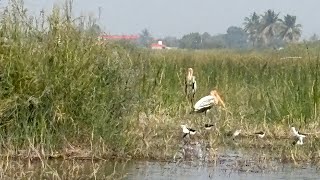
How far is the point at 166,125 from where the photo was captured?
1069cm

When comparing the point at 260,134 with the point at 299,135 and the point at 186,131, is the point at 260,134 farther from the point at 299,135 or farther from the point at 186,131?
the point at 186,131

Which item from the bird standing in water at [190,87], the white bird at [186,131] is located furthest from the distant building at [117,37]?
the bird standing in water at [190,87]

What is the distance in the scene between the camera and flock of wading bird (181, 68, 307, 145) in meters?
9.79

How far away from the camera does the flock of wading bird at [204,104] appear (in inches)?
385

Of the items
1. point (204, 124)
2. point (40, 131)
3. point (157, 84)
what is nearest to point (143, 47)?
point (157, 84)

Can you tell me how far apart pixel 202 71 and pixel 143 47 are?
3453 millimetres

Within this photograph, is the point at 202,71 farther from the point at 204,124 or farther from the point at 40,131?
the point at 40,131

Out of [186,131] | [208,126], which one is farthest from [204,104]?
[186,131]

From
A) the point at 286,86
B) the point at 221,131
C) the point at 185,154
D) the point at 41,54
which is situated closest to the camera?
the point at 41,54

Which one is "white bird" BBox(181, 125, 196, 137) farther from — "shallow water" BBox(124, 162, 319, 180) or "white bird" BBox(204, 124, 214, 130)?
"shallow water" BBox(124, 162, 319, 180)

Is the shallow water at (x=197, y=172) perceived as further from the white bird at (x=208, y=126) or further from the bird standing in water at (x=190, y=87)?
the bird standing in water at (x=190, y=87)

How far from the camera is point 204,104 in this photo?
11.8 metres

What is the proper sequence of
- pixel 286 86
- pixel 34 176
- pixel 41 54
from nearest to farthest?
pixel 34 176
pixel 41 54
pixel 286 86

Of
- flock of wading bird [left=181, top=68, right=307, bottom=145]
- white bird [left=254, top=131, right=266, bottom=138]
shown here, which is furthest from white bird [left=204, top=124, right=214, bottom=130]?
white bird [left=254, top=131, right=266, bottom=138]
